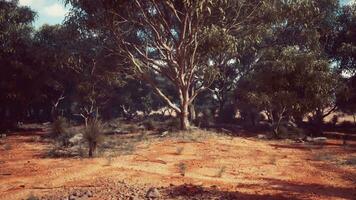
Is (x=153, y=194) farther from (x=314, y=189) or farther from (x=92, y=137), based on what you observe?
(x=92, y=137)

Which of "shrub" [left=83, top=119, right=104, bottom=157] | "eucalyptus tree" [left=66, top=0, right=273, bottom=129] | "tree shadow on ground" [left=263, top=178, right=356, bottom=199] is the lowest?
"tree shadow on ground" [left=263, top=178, right=356, bottom=199]

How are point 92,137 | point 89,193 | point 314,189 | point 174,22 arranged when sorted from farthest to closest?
point 174,22, point 92,137, point 314,189, point 89,193

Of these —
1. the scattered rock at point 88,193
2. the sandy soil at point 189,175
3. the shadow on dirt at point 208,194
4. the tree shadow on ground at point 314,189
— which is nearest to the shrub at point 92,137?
the sandy soil at point 189,175

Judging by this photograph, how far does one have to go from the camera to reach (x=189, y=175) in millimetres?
12203

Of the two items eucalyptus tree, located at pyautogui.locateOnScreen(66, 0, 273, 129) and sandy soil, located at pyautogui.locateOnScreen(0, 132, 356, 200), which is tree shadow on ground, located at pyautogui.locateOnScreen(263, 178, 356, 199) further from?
eucalyptus tree, located at pyautogui.locateOnScreen(66, 0, 273, 129)

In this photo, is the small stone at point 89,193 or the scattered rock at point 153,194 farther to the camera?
the small stone at point 89,193

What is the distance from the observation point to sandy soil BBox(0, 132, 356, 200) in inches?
392

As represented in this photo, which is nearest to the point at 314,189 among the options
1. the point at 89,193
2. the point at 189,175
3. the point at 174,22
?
the point at 189,175

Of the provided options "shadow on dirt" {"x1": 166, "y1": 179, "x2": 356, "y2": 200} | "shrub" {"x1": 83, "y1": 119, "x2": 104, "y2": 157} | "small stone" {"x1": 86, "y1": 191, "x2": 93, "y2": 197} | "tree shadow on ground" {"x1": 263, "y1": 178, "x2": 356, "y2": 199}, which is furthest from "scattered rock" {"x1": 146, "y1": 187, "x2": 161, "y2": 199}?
"shrub" {"x1": 83, "y1": 119, "x2": 104, "y2": 157}

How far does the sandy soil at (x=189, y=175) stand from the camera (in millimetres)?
9969

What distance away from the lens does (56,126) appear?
25938 mm

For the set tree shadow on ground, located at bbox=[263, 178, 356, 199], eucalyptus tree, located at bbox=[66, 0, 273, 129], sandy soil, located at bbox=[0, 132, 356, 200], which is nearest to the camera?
tree shadow on ground, located at bbox=[263, 178, 356, 199]

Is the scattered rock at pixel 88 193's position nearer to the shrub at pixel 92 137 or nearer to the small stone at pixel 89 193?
the small stone at pixel 89 193

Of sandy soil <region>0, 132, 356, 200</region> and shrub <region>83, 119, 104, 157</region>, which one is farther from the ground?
shrub <region>83, 119, 104, 157</region>
